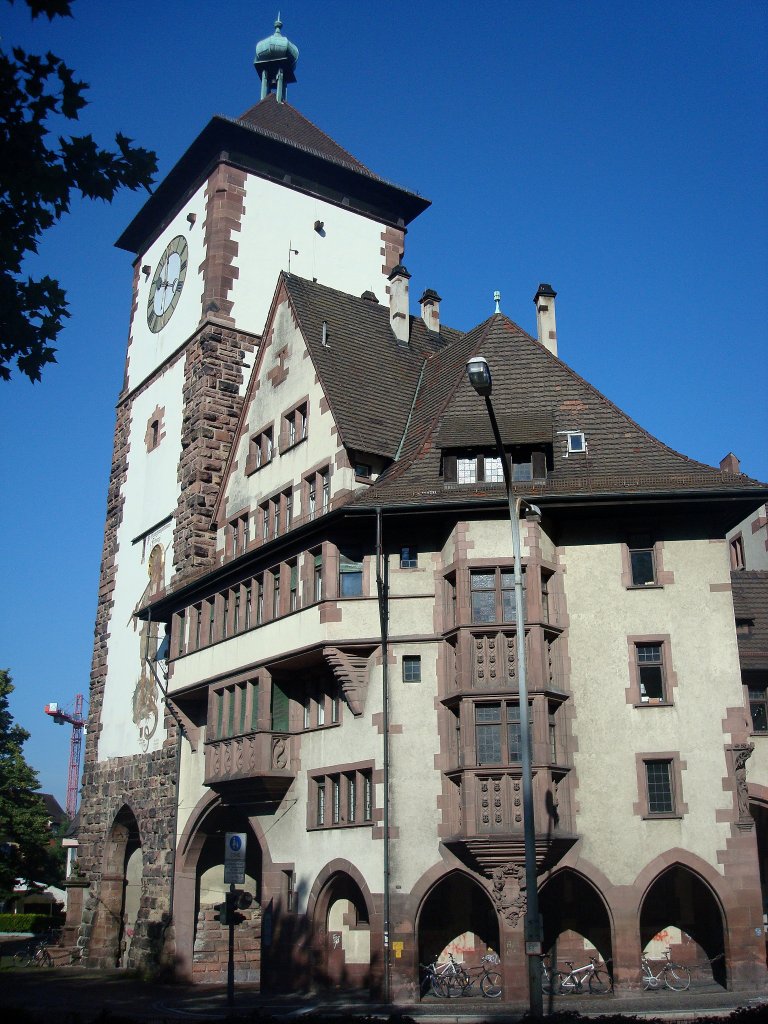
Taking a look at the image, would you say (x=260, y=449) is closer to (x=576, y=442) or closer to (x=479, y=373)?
(x=576, y=442)

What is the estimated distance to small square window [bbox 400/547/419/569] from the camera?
87.2 feet

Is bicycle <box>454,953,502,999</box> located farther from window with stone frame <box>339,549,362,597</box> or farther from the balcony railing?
window with stone frame <box>339,549,362,597</box>

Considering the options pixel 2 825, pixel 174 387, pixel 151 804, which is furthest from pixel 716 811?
Result: pixel 2 825

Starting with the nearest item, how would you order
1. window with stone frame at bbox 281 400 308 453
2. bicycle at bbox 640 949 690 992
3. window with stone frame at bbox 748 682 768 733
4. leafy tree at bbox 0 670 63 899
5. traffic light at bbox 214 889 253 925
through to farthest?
traffic light at bbox 214 889 253 925, bicycle at bbox 640 949 690 992, window with stone frame at bbox 748 682 768 733, window with stone frame at bbox 281 400 308 453, leafy tree at bbox 0 670 63 899

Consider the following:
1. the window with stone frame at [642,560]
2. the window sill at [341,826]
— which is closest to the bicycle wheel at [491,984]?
the window sill at [341,826]

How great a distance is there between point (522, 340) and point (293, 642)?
411 inches

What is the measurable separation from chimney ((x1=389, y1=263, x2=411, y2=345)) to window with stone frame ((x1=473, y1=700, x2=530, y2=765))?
47.6 feet

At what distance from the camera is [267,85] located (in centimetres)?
5350

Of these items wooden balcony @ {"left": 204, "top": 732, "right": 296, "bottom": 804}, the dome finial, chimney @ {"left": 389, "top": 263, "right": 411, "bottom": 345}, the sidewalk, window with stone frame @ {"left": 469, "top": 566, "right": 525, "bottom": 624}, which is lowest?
the sidewalk

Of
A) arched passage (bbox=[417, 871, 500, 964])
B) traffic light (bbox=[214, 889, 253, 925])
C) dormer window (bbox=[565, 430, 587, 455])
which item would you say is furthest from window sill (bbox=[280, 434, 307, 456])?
traffic light (bbox=[214, 889, 253, 925])

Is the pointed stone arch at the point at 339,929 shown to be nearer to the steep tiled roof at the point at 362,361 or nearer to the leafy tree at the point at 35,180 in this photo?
the steep tiled roof at the point at 362,361

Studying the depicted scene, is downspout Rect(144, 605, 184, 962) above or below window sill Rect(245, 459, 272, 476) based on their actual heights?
below

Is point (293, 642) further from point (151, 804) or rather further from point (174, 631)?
point (151, 804)

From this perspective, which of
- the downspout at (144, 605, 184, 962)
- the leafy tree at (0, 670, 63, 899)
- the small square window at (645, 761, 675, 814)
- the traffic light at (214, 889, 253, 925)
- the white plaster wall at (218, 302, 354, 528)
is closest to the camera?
the traffic light at (214, 889, 253, 925)
